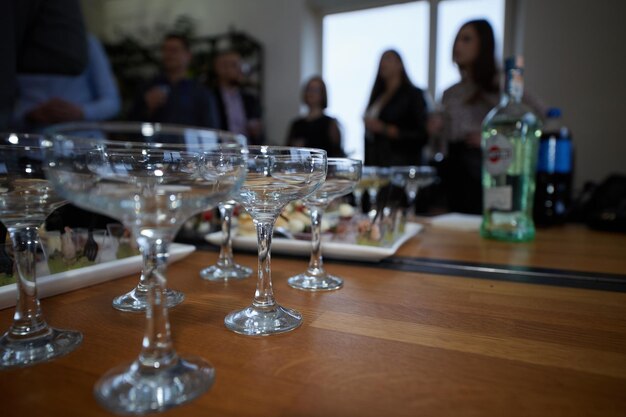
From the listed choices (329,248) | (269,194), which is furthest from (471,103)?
(269,194)

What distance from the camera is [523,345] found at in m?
0.38

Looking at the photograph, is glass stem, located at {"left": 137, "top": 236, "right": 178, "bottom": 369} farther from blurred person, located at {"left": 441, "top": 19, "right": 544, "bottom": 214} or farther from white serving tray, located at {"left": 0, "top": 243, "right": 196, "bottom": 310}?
blurred person, located at {"left": 441, "top": 19, "right": 544, "bottom": 214}

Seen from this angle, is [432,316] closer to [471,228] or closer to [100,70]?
[471,228]

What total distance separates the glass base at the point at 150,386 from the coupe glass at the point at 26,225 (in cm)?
9

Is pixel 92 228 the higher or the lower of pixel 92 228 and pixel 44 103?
the lower

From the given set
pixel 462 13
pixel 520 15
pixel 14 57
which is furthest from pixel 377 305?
pixel 462 13

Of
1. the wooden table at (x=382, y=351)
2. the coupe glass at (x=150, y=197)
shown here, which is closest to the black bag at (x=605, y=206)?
the wooden table at (x=382, y=351)

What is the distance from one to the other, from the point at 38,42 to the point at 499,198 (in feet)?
4.07

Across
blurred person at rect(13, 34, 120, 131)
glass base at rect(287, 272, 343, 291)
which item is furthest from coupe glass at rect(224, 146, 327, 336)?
blurred person at rect(13, 34, 120, 131)

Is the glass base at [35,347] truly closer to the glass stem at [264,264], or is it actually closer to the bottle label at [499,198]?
the glass stem at [264,264]

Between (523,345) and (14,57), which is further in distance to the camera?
(14,57)

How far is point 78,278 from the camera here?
0.52m

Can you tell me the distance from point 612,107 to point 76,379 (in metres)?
3.75

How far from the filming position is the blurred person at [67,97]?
1409mm
